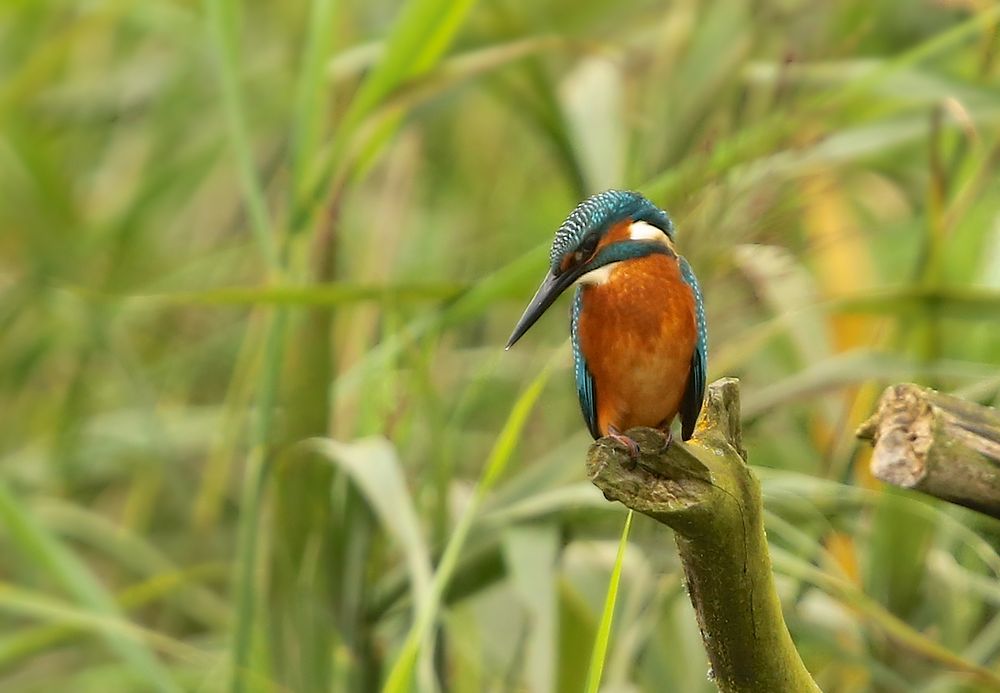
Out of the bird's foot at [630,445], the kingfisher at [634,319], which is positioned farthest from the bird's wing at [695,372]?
the bird's foot at [630,445]

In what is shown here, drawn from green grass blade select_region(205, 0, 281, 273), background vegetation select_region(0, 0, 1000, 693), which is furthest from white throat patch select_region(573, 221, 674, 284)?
green grass blade select_region(205, 0, 281, 273)

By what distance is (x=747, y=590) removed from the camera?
83 cm

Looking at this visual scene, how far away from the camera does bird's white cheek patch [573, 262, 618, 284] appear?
46.8 inches

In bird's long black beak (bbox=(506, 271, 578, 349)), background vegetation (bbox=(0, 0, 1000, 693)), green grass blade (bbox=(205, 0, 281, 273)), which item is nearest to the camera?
bird's long black beak (bbox=(506, 271, 578, 349))

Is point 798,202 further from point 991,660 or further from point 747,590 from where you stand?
point 747,590

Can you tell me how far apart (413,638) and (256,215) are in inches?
24.4

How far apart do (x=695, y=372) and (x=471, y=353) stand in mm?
1053

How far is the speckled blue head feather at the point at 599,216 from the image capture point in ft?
3.74

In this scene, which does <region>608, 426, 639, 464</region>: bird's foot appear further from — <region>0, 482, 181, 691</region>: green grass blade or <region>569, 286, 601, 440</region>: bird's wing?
<region>0, 482, 181, 691</region>: green grass blade

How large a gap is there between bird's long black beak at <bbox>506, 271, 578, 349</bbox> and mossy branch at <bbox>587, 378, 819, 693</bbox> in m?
0.25

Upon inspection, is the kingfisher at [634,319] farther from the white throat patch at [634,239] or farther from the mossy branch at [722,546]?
the mossy branch at [722,546]

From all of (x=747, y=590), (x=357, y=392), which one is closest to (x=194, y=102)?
(x=357, y=392)

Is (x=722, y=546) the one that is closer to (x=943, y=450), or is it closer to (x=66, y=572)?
(x=943, y=450)

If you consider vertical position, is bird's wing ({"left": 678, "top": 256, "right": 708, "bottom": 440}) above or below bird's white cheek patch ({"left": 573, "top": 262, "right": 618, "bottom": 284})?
below
